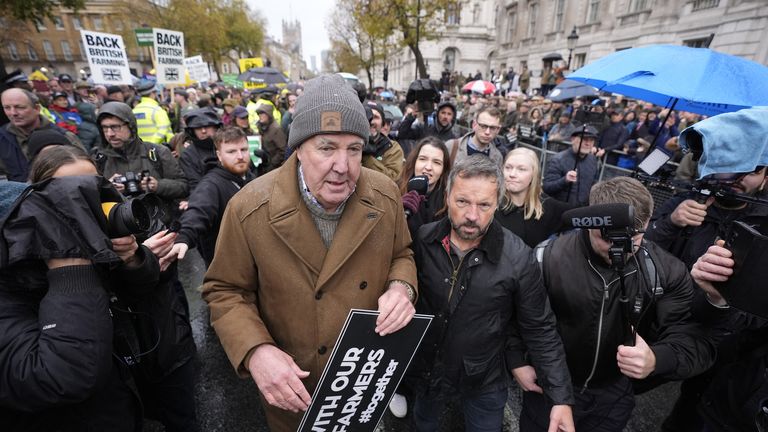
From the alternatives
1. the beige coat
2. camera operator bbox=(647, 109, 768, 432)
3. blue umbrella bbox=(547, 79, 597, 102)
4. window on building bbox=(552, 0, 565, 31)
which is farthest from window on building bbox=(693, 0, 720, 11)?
the beige coat

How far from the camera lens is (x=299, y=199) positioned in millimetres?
1557

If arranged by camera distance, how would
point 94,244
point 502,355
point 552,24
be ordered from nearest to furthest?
point 94,244, point 502,355, point 552,24

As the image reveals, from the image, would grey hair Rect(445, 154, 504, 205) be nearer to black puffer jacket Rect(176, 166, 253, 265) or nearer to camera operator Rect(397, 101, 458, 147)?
black puffer jacket Rect(176, 166, 253, 265)

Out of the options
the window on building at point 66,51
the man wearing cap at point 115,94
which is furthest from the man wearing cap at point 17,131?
the window on building at point 66,51

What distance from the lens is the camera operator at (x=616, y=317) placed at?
1.66 m

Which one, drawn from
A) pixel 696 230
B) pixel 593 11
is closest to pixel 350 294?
pixel 696 230

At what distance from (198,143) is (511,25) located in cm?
3769

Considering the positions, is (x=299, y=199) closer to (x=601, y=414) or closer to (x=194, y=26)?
(x=601, y=414)

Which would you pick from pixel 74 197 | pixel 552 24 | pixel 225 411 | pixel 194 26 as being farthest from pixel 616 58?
pixel 194 26

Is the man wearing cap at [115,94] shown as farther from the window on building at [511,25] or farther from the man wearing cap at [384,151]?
the window on building at [511,25]

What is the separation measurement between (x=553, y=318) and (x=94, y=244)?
6.65 feet

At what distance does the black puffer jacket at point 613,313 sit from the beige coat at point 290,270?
883mm

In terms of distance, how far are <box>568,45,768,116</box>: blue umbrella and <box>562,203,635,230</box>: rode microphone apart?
2.30 meters

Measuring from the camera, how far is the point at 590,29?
23016 mm
